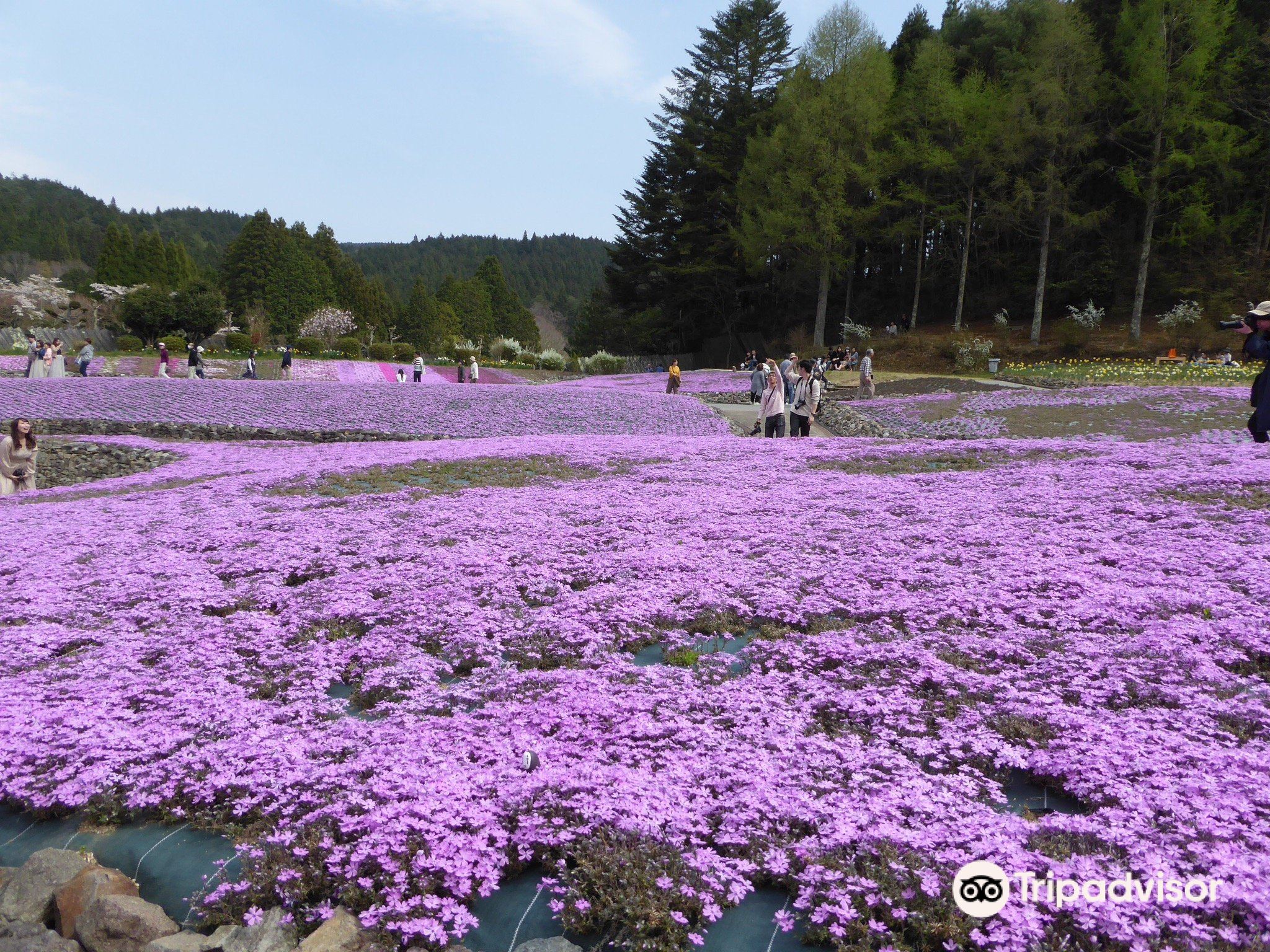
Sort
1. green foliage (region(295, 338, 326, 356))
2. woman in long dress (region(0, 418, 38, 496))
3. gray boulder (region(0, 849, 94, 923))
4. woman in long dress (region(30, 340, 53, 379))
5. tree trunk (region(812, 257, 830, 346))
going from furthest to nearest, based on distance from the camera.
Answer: green foliage (region(295, 338, 326, 356)), tree trunk (region(812, 257, 830, 346)), woman in long dress (region(30, 340, 53, 379)), woman in long dress (region(0, 418, 38, 496)), gray boulder (region(0, 849, 94, 923))

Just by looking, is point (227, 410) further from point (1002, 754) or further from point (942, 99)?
point (942, 99)

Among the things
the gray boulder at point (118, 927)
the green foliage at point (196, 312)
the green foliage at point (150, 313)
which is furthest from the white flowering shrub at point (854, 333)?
the gray boulder at point (118, 927)

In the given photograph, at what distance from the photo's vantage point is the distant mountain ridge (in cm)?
13488

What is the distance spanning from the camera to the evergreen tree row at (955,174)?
42594 millimetres

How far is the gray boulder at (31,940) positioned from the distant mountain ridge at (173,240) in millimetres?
129183

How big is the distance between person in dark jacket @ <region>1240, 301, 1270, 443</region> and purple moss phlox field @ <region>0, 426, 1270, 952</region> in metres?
1.06

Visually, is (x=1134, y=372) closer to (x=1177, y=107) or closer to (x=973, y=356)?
(x=973, y=356)

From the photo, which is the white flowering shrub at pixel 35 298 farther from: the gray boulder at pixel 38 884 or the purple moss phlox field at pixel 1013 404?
the gray boulder at pixel 38 884

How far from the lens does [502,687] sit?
5.51 meters

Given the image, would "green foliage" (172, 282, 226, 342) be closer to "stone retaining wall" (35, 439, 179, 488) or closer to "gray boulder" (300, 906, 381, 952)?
"stone retaining wall" (35, 439, 179, 488)

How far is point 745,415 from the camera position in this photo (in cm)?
2672

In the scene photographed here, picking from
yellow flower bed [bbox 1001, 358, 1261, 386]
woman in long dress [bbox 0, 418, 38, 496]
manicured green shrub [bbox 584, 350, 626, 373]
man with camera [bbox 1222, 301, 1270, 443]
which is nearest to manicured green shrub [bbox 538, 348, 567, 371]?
manicured green shrub [bbox 584, 350, 626, 373]

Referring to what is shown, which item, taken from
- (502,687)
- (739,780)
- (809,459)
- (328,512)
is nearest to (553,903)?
(739,780)

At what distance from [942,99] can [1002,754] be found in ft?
169
